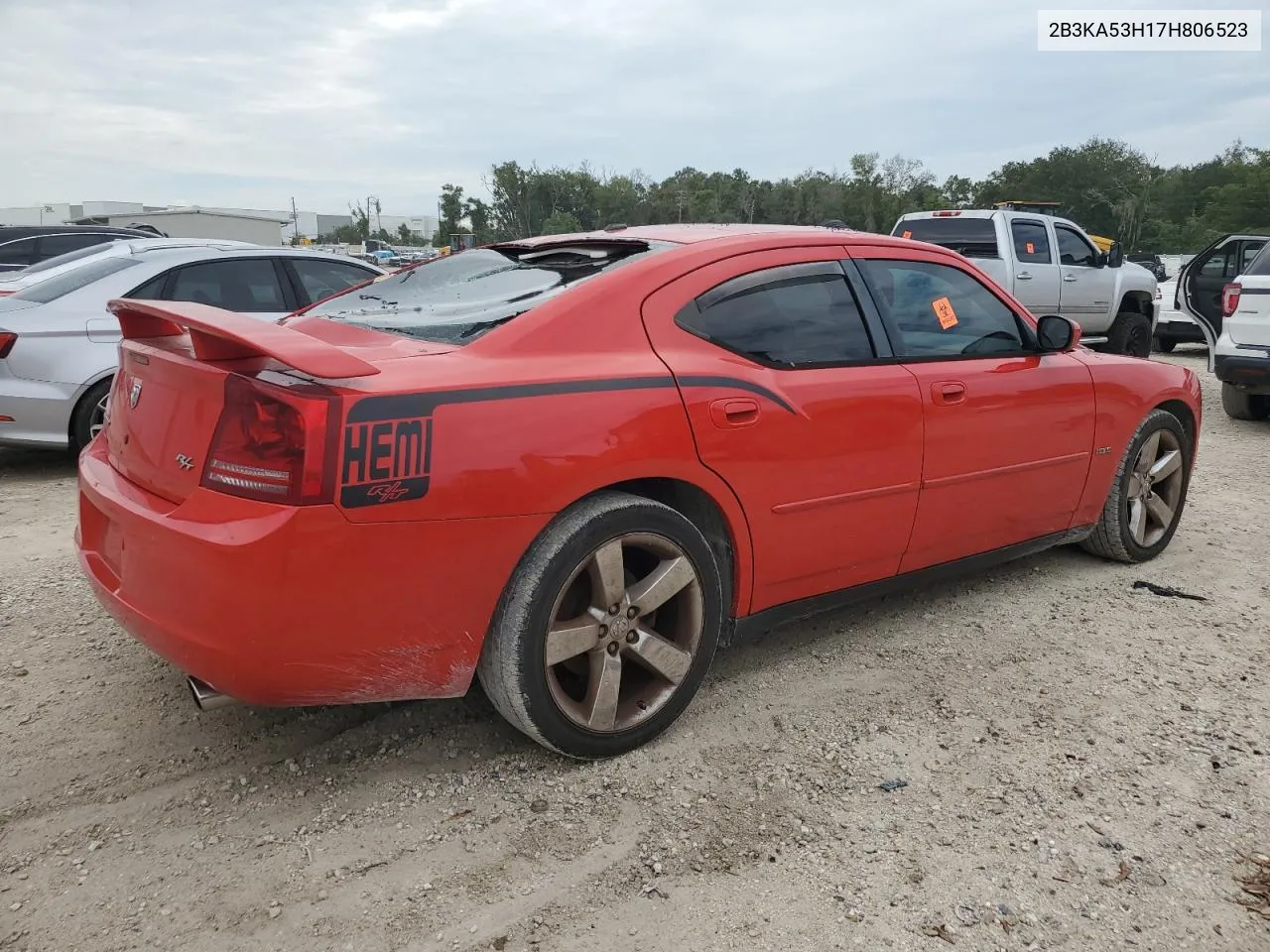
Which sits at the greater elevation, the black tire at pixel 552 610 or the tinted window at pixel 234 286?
the tinted window at pixel 234 286

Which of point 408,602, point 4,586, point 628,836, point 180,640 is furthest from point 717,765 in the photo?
point 4,586

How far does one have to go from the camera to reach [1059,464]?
12.6ft

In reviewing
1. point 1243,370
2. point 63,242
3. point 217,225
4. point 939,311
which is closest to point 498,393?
point 939,311

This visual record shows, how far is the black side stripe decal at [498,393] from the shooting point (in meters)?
2.12

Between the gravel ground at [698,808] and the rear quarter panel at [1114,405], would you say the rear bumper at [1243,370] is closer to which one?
the rear quarter panel at [1114,405]

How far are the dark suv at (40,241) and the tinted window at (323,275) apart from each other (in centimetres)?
661

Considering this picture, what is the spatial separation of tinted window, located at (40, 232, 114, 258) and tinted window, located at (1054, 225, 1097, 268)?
39.5 feet

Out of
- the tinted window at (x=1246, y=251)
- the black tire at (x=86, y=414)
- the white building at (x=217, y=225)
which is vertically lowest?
the black tire at (x=86, y=414)

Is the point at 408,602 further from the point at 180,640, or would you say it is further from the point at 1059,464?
the point at 1059,464

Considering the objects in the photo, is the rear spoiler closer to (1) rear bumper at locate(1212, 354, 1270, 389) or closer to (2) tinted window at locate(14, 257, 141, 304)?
(2) tinted window at locate(14, 257, 141, 304)

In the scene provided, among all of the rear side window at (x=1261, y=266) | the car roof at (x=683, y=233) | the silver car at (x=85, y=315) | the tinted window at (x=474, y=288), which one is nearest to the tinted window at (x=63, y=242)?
the silver car at (x=85, y=315)

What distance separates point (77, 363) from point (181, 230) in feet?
188

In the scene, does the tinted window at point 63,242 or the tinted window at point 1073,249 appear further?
the tinted window at point 63,242

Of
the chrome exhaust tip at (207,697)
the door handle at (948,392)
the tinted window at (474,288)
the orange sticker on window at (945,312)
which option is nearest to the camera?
the chrome exhaust tip at (207,697)
